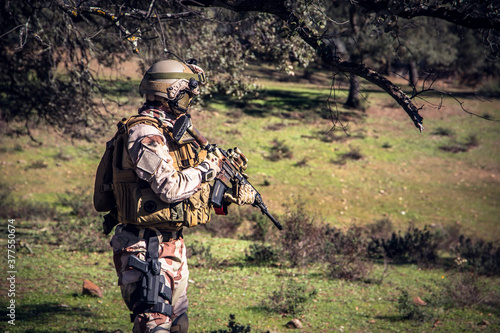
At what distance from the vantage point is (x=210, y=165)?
3.79 metres

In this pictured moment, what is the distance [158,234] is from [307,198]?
1045 cm

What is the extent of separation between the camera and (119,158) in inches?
141

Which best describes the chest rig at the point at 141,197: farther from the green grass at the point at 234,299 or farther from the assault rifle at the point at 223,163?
the green grass at the point at 234,299

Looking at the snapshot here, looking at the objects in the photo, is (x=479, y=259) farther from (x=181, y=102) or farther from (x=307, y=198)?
(x=181, y=102)

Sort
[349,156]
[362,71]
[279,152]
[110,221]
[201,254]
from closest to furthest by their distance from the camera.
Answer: [110,221] → [362,71] → [201,254] → [279,152] → [349,156]

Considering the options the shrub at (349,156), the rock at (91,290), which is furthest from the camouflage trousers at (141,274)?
the shrub at (349,156)

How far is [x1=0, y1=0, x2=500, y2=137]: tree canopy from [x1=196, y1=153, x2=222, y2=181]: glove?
1.34 m

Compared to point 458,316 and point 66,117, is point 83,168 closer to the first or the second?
point 66,117

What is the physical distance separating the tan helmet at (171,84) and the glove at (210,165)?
44 cm

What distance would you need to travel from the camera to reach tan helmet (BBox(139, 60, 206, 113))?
3.72 meters

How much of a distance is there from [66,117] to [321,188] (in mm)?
8713

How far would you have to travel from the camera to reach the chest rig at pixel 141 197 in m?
3.43

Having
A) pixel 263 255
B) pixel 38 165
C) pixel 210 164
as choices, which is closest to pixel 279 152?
pixel 38 165

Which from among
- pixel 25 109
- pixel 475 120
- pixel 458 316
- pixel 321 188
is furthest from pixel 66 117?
pixel 475 120
